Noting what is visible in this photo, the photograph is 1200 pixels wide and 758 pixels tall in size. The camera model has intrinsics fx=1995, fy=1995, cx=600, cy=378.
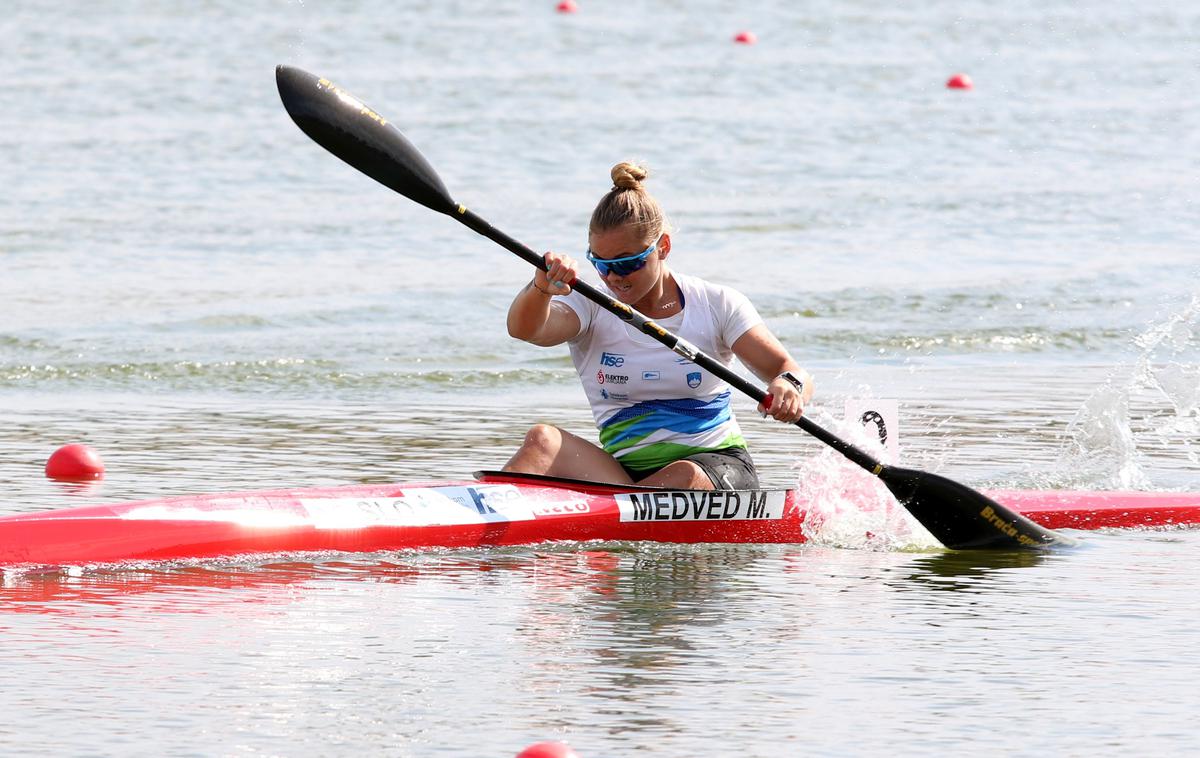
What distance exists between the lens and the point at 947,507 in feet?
22.4

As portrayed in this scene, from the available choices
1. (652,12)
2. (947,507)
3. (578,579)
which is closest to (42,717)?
(578,579)

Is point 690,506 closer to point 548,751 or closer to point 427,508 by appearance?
point 427,508

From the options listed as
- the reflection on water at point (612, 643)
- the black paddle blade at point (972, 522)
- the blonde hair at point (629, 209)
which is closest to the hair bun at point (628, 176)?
the blonde hair at point (629, 209)

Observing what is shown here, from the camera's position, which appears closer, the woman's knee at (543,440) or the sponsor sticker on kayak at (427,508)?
the sponsor sticker on kayak at (427,508)

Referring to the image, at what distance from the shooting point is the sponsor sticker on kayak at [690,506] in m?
6.66

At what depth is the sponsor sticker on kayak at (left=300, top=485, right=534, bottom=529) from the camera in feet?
20.9

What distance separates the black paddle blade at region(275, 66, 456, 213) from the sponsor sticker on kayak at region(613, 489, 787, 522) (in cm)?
121

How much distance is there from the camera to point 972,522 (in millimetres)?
6820

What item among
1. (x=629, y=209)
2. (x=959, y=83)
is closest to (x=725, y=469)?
(x=629, y=209)

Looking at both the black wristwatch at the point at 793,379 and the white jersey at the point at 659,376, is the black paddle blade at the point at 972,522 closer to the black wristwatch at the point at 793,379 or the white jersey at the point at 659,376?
the black wristwatch at the point at 793,379

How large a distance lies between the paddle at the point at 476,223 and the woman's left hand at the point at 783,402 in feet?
0.23

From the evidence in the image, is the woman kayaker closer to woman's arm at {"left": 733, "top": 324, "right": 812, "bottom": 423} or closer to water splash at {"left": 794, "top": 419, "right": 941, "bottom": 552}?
woman's arm at {"left": 733, "top": 324, "right": 812, "bottom": 423}

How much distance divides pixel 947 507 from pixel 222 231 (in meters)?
10.4

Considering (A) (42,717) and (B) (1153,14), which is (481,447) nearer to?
(A) (42,717)
